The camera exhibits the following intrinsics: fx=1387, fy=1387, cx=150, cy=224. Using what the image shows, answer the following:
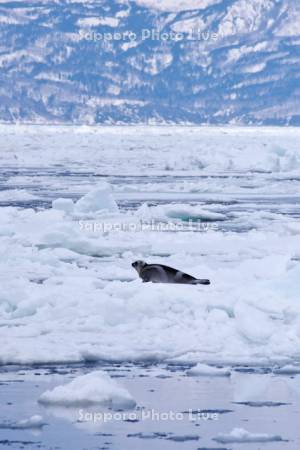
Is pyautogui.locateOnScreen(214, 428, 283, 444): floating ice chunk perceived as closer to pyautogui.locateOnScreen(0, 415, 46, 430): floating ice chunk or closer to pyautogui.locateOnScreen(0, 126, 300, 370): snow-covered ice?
pyautogui.locateOnScreen(0, 415, 46, 430): floating ice chunk

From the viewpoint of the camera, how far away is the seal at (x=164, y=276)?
1146 cm

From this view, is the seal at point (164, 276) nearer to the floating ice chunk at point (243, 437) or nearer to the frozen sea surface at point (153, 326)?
the frozen sea surface at point (153, 326)

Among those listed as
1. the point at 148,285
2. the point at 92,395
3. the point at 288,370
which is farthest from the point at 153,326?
the point at 92,395

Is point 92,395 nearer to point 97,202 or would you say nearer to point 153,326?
point 153,326

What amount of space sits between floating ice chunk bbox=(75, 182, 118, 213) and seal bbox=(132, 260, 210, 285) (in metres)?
9.10

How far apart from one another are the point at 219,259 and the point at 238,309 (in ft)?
16.8

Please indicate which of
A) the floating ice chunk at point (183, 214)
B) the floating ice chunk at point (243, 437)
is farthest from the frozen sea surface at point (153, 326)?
the floating ice chunk at point (183, 214)

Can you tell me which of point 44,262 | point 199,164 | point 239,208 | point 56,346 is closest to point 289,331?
point 56,346

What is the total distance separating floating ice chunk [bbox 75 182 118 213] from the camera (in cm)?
2108

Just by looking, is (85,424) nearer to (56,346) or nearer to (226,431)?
(226,431)

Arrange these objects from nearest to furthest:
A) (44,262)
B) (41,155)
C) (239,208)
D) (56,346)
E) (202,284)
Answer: (56,346)
(202,284)
(44,262)
(239,208)
(41,155)

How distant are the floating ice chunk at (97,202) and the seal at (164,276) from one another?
29.8ft

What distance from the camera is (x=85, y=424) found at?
6824 millimetres

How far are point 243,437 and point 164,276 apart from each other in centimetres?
523
